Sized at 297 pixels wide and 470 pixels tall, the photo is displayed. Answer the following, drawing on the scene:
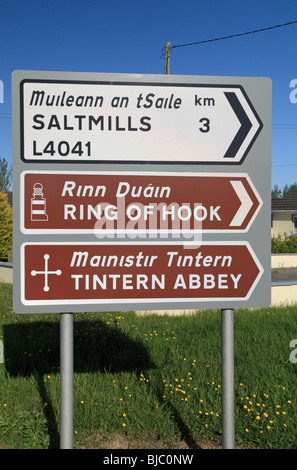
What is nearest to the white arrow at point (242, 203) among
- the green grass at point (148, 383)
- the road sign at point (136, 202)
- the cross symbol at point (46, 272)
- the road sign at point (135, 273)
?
the road sign at point (136, 202)

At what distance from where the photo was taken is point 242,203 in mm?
2875

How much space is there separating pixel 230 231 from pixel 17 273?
5.05ft

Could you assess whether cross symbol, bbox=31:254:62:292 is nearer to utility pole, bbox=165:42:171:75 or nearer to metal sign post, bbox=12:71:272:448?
metal sign post, bbox=12:71:272:448

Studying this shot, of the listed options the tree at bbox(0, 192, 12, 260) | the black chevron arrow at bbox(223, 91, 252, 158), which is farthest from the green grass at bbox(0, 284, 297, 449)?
the tree at bbox(0, 192, 12, 260)

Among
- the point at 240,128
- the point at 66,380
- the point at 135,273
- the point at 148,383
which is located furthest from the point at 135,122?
the point at 148,383

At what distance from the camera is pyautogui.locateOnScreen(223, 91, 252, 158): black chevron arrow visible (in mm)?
2850

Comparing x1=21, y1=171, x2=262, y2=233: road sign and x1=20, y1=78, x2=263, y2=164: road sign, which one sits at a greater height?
x1=20, y1=78, x2=263, y2=164: road sign

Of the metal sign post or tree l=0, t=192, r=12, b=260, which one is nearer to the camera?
the metal sign post

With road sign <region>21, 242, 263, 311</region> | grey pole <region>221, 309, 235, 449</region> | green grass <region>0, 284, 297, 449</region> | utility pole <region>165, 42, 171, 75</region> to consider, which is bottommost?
green grass <region>0, 284, 297, 449</region>

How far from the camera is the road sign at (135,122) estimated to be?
9.01ft

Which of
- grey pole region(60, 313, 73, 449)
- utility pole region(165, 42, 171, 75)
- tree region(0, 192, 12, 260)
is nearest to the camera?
grey pole region(60, 313, 73, 449)

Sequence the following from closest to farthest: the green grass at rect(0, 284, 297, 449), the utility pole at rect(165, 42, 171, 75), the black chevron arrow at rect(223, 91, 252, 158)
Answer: the black chevron arrow at rect(223, 91, 252, 158) < the green grass at rect(0, 284, 297, 449) < the utility pole at rect(165, 42, 171, 75)

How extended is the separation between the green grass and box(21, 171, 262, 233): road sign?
2.20 meters
